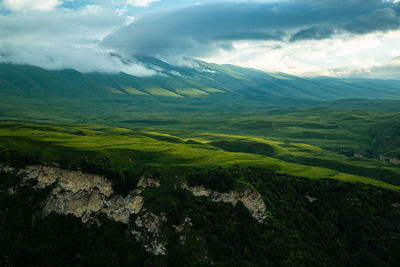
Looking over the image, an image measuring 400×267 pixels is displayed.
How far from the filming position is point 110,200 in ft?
279

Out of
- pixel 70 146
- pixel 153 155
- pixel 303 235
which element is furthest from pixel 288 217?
pixel 70 146

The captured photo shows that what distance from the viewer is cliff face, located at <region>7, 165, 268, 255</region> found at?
254ft

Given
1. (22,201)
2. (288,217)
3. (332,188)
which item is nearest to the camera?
(22,201)

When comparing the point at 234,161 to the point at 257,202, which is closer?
the point at 257,202

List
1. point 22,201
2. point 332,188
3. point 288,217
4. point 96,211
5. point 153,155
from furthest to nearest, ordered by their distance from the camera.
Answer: point 153,155
point 332,188
point 288,217
point 96,211
point 22,201

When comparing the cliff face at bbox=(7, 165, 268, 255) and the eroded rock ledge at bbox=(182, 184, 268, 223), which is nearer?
the cliff face at bbox=(7, 165, 268, 255)

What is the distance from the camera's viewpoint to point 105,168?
289 ft

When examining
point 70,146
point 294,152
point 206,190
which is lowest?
point 294,152

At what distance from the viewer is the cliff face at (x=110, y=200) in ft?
254

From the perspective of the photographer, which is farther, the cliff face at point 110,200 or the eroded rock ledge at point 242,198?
the eroded rock ledge at point 242,198

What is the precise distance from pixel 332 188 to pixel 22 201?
92.0m

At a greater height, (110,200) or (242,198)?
(242,198)

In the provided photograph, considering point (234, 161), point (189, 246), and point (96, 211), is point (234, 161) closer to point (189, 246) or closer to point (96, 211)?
point (189, 246)

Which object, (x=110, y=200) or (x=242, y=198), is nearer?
(x=110, y=200)
